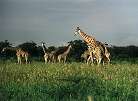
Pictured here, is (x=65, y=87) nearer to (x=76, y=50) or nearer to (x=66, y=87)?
(x=66, y=87)

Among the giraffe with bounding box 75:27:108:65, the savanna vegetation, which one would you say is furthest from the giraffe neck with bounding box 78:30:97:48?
the savanna vegetation

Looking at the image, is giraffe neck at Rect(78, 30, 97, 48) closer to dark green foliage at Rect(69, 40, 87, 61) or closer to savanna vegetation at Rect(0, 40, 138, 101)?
dark green foliage at Rect(69, 40, 87, 61)

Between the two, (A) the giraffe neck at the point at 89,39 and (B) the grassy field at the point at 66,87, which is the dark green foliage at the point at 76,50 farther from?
(B) the grassy field at the point at 66,87

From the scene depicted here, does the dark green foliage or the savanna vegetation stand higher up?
the savanna vegetation

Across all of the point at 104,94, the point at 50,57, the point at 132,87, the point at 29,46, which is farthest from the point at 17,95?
the point at 29,46

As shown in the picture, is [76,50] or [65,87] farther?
[76,50]

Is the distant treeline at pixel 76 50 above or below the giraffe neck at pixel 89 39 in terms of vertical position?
below

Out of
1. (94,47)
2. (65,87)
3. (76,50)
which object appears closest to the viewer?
(65,87)

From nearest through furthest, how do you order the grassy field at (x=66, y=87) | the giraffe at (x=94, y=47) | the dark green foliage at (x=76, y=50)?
the grassy field at (x=66, y=87), the giraffe at (x=94, y=47), the dark green foliage at (x=76, y=50)

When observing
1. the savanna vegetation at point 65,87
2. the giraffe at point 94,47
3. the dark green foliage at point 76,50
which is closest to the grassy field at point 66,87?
the savanna vegetation at point 65,87

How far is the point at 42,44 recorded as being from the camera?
30.2m

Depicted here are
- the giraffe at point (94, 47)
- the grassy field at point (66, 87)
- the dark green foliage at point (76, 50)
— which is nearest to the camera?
the grassy field at point (66, 87)

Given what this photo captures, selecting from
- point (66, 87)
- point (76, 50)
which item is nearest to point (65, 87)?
point (66, 87)

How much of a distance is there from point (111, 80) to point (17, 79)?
2.62m
